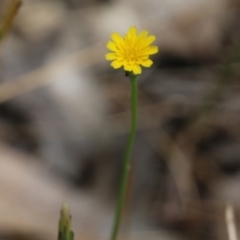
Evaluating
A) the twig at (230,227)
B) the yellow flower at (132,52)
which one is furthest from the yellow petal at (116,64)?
the twig at (230,227)

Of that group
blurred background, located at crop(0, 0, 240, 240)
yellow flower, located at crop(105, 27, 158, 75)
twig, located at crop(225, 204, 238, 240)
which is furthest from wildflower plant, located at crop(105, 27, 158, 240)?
blurred background, located at crop(0, 0, 240, 240)

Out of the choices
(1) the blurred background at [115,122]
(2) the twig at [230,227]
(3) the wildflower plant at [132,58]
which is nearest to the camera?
(3) the wildflower plant at [132,58]

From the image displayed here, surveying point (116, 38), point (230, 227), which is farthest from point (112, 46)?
point (230, 227)

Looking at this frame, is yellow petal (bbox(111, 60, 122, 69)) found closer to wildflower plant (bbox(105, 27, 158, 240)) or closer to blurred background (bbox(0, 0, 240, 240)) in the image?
wildflower plant (bbox(105, 27, 158, 240))

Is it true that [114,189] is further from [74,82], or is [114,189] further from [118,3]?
[118,3]

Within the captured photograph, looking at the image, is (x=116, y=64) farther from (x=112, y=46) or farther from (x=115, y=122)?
(x=115, y=122)

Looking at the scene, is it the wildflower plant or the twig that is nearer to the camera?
the wildflower plant

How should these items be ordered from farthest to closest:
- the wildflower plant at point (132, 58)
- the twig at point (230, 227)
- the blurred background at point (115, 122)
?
the blurred background at point (115, 122) < the twig at point (230, 227) < the wildflower plant at point (132, 58)

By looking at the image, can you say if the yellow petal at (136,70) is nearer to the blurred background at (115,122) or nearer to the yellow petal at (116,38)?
the yellow petal at (116,38)
